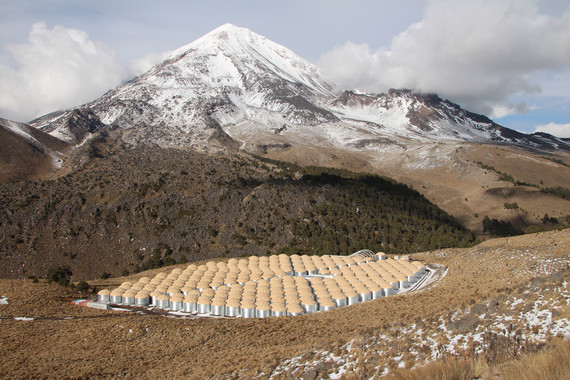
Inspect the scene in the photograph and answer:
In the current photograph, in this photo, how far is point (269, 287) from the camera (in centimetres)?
2911

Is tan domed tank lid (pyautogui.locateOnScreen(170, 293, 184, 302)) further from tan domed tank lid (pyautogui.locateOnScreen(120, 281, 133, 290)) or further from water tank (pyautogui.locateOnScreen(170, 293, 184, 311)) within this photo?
tan domed tank lid (pyautogui.locateOnScreen(120, 281, 133, 290))

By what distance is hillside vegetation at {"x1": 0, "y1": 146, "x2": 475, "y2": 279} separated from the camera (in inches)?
2044

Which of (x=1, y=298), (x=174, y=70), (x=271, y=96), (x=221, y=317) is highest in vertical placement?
(x=174, y=70)

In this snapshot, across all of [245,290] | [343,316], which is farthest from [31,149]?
[343,316]

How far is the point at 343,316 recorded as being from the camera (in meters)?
21.7

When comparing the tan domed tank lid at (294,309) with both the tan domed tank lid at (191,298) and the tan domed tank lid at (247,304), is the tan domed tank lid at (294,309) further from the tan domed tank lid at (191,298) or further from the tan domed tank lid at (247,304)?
the tan domed tank lid at (191,298)

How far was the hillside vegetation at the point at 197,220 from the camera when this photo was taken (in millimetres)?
51906

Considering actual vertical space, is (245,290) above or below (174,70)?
below

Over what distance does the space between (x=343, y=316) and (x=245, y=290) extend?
868 centimetres

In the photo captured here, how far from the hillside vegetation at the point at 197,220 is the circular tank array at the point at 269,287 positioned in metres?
14.4

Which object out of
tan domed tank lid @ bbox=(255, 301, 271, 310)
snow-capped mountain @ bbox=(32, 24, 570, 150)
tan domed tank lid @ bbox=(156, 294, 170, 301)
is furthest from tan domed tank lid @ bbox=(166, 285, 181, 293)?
snow-capped mountain @ bbox=(32, 24, 570, 150)

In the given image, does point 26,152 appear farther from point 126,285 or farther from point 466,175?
point 466,175

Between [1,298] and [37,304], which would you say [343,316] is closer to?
[37,304]

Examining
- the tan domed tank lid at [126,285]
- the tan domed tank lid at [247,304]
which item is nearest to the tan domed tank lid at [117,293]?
the tan domed tank lid at [126,285]
